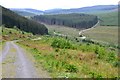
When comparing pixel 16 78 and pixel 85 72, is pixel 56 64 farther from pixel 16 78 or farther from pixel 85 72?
pixel 16 78

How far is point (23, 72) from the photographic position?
Result: 2720 cm

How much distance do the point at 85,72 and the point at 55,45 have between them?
43.3 m

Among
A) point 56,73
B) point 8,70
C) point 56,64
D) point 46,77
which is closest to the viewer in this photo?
point 46,77

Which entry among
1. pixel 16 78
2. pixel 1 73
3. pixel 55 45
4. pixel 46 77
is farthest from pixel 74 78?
pixel 55 45

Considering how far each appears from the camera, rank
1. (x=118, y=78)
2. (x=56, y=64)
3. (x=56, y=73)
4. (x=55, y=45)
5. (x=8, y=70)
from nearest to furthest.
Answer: (x=118, y=78) → (x=56, y=73) → (x=8, y=70) → (x=56, y=64) → (x=55, y=45)

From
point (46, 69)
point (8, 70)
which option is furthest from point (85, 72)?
point (8, 70)

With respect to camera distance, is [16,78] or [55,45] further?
[55,45]

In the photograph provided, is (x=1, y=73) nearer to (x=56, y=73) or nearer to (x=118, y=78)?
(x=56, y=73)

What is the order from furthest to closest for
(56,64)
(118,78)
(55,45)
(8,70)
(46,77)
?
(55,45) → (56,64) → (8,70) → (46,77) → (118,78)

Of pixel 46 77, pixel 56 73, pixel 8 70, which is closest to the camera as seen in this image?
pixel 46 77

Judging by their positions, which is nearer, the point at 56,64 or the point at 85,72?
the point at 85,72

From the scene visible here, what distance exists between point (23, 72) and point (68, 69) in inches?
147

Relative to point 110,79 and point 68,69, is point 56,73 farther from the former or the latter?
point 110,79

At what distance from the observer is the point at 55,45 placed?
70.1 metres
